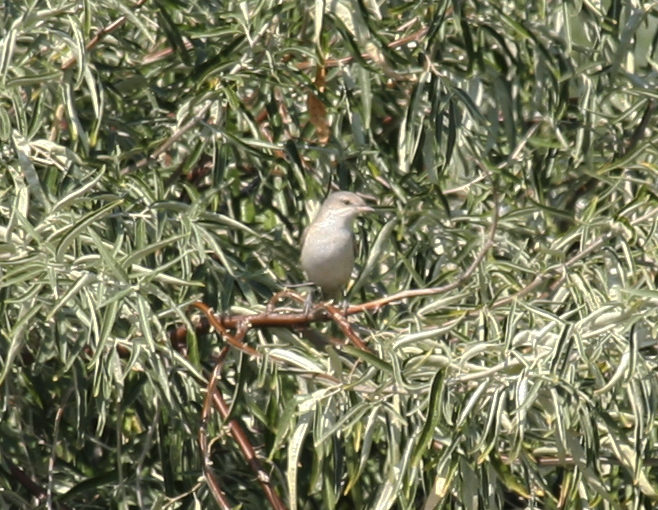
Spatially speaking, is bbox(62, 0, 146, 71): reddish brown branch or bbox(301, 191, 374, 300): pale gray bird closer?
bbox(62, 0, 146, 71): reddish brown branch

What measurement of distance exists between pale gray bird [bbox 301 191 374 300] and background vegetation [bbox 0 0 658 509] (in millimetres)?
88

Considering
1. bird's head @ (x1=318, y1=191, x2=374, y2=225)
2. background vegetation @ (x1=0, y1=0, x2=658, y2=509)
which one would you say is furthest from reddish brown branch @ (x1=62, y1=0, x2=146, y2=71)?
bird's head @ (x1=318, y1=191, x2=374, y2=225)

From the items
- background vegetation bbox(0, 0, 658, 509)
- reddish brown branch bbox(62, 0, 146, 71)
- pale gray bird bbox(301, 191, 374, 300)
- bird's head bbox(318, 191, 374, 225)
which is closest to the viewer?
background vegetation bbox(0, 0, 658, 509)

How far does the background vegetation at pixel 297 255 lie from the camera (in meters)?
3.57

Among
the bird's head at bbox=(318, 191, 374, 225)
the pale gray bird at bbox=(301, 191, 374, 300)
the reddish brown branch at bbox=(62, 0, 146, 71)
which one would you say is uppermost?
the reddish brown branch at bbox=(62, 0, 146, 71)

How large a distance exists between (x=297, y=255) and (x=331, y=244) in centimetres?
51

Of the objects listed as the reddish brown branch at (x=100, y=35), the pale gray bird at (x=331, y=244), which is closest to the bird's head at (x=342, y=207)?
the pale gray bird at (x=331, y=244)

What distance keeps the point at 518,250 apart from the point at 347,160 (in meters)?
0.73

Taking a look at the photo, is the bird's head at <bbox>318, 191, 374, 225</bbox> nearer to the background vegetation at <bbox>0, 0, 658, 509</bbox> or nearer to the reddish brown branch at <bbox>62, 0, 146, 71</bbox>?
the background vegetation at <bbox>0, 0, 658, 509</bbox>

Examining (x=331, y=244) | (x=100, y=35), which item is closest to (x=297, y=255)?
(x=331, y=244)

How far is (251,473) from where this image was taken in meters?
4.26

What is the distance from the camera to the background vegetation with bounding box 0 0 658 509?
140 inches

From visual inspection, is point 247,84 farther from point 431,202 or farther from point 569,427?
point 569,427

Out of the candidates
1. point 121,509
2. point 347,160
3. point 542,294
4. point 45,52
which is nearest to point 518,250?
point 542,294
